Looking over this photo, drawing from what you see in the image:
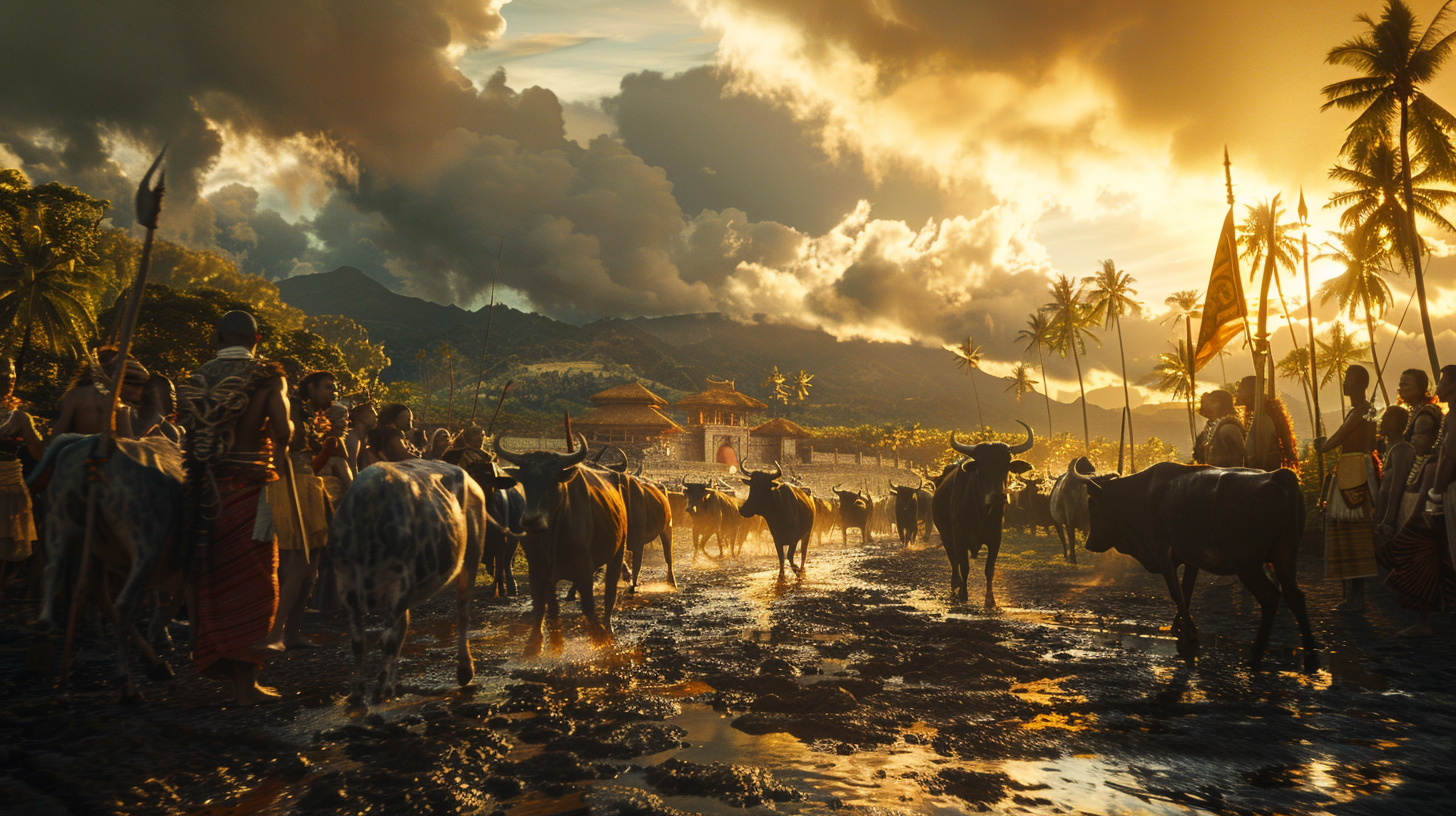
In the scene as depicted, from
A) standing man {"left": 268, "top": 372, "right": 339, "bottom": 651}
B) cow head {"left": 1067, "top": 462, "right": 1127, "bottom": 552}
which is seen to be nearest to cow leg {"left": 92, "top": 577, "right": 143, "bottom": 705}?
standing man {"left": 268, "top": 372, "right": 339, "bottom": 651}

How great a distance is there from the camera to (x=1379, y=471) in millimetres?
7453

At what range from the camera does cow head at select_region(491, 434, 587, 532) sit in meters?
6.26

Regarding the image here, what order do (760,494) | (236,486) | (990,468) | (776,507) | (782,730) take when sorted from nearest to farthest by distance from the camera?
(782,730)
(236,486)
(990,468)
(760,494)
(776,507)

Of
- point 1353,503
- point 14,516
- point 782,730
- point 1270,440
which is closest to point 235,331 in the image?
point 14,516

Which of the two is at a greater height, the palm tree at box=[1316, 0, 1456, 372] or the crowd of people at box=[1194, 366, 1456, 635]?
the palm tree at box=[1316, 0, 1456, 372]

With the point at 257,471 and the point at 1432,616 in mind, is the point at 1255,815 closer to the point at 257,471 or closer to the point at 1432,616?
the point at 257,471

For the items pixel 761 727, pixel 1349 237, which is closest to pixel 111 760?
pixel 761 727

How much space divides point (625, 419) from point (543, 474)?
54397mm

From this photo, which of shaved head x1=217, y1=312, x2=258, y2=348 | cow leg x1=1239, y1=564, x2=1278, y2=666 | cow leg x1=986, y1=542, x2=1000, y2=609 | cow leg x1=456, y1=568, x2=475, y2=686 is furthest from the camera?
cow leg x1=986, y1=542, x2=1000, y2=609

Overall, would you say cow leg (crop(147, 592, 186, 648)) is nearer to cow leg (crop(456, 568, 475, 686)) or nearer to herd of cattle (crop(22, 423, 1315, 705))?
herd of cattle (crop(22, 423, 1315, 705))

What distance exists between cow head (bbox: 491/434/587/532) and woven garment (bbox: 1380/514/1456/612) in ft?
24.8

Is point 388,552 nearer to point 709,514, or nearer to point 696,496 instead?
point 709,514

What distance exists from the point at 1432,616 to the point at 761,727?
8.01m

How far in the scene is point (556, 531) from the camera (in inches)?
259
